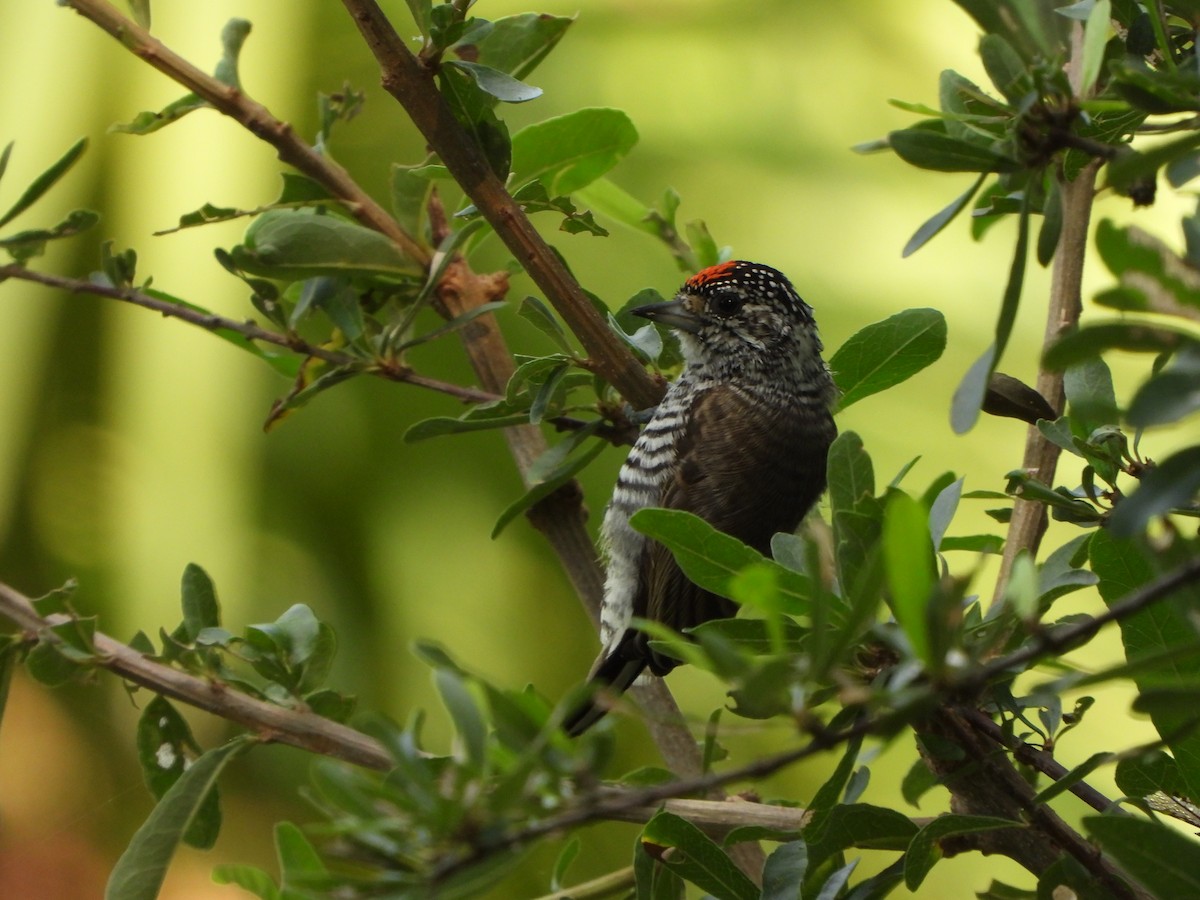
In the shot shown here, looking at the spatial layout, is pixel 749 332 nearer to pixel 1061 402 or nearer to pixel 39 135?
pixel 1061 402

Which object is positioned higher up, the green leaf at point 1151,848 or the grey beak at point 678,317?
the grey beak at point 678,317

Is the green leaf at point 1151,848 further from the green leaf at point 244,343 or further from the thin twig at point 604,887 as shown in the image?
the green leaf at point 244,343

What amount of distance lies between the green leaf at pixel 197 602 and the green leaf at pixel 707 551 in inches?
25.1

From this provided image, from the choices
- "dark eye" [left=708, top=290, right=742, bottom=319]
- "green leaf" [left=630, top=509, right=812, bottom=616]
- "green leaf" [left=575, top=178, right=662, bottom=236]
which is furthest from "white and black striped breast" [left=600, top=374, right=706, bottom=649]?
"green leaf" [left=630, top=509, right=812, bottom=616]

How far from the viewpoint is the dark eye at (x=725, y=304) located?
279 centimetres

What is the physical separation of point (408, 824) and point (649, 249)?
126 inches

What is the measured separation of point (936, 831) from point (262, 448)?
2.68 metres

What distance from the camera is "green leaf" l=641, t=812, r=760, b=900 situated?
116 cm

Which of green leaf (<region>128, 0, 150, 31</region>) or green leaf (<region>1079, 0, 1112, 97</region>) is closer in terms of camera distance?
green leaf (<region>1079, 0, 1112, 97</region>)

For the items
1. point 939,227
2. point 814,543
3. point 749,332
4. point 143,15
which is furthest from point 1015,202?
point 749,332

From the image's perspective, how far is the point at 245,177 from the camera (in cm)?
337

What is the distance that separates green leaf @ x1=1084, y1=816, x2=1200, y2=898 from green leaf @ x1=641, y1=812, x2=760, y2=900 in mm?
420

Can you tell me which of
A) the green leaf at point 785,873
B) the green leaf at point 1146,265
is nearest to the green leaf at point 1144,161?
the green leaf at point 1146,265

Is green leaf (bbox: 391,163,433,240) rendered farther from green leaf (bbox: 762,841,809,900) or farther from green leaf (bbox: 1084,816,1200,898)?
green leaf (bbox: 1084,816,1200,898)
